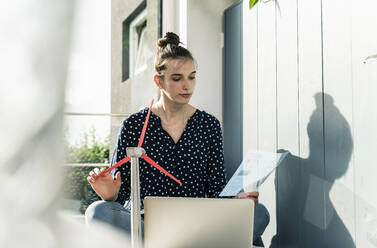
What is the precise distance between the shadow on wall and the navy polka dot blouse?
0.30 meters

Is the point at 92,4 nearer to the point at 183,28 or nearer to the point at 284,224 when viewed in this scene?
the point at 183,28

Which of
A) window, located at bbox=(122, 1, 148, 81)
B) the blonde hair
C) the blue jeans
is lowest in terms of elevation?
the blue jeans

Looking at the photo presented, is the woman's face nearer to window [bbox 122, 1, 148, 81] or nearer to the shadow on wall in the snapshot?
the shadow on wall

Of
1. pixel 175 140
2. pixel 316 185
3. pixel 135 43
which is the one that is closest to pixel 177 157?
pixel 175 140

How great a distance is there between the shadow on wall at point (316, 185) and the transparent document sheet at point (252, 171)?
0.21 ft

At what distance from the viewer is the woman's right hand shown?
1378 millimetres

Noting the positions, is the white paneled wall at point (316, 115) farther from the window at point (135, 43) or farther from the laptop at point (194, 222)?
the window at point (135, 43)

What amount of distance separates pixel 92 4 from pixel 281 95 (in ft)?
3.95

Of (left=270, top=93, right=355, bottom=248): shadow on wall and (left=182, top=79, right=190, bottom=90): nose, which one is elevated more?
(left=182, top=79, right=190, bottom=90): nose

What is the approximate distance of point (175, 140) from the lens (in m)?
1.82

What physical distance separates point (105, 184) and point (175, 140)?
44 centimetres

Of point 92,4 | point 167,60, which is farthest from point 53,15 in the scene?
point 167,60

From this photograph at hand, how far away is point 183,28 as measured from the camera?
87.4 inches

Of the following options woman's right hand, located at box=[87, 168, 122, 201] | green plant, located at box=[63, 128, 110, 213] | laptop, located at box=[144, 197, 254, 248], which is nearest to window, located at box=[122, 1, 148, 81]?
green plant, located at box=[63, 128, 110, 213]
